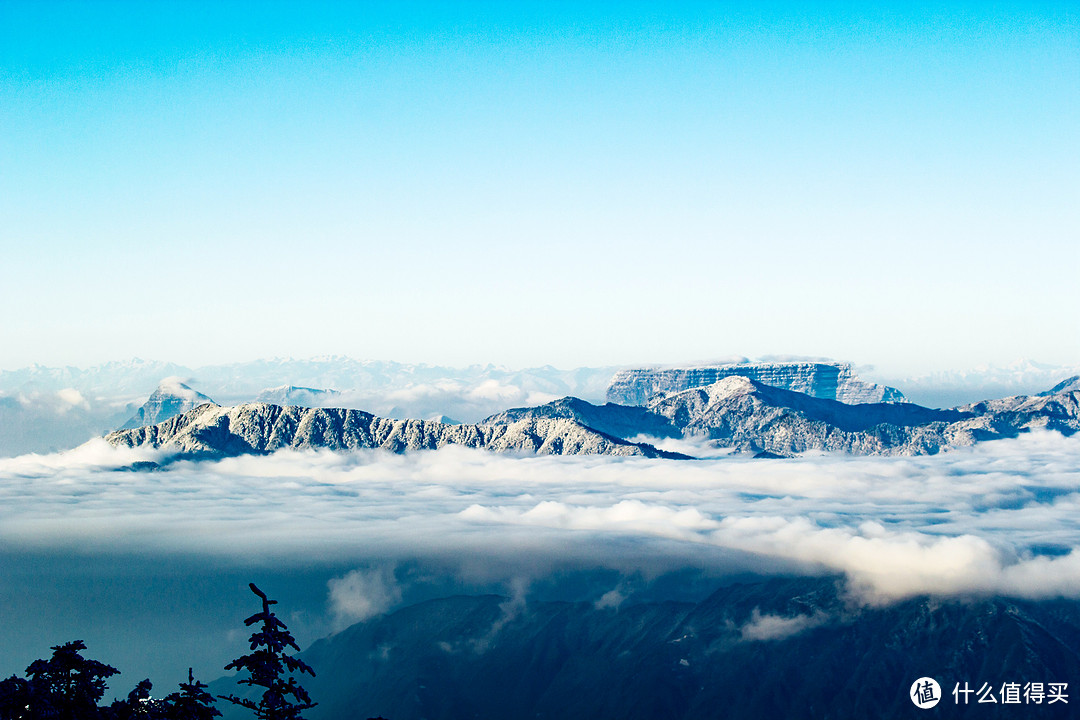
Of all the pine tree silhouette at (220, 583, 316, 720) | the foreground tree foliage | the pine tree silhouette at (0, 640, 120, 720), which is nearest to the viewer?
the pine tree silhouette at (220, 583, 316, 720)

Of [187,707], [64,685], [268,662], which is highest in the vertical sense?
[268,662]

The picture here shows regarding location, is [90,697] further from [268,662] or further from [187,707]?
[268,662]

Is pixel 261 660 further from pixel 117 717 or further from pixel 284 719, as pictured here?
pixel 117 717

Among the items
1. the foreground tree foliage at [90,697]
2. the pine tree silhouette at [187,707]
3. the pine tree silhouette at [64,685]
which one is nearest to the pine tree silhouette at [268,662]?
the foreground tree foliage at [90,697]

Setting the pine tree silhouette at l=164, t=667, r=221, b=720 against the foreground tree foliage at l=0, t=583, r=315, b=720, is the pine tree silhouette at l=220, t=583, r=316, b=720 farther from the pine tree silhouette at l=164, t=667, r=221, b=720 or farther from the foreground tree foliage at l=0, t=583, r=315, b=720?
the pine tree silhouette at l=164, t=667, r=221, b=720

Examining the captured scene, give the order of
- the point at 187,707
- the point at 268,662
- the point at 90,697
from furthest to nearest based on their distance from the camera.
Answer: the point at 90,697 < the point at 187,707 < the point at 268,662

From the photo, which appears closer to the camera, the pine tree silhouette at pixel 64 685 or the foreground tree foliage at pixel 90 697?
the foreground tree foliage at pixel 90 697

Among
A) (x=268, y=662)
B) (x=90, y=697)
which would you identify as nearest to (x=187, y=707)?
(x=90, y=697)

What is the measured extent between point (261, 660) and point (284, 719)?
18.5ft

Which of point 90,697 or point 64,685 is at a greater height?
point 64,685

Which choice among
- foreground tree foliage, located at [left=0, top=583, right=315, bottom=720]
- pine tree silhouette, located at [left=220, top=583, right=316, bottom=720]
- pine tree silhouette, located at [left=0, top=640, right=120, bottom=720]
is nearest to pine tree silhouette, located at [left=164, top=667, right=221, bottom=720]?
foreground tree foliage, located at [left=0, top=583, right=315, bottom=720]

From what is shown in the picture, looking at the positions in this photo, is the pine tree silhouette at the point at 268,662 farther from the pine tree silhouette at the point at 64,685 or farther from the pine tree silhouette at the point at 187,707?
the pine tree silhouette at the point at 64,685

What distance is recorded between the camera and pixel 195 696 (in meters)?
58.2

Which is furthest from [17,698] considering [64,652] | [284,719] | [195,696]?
[284,719]
